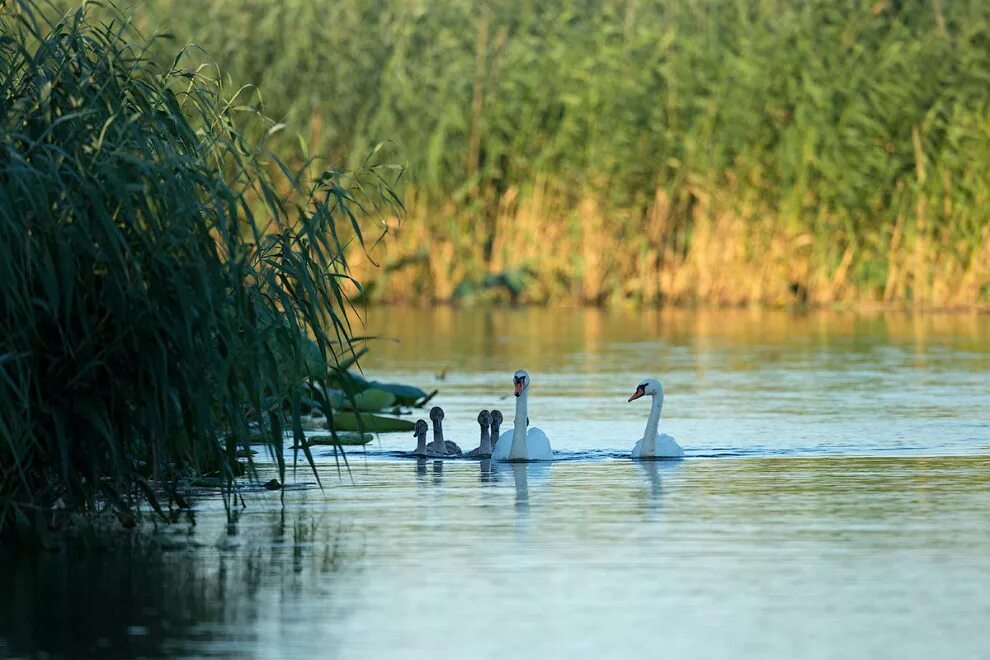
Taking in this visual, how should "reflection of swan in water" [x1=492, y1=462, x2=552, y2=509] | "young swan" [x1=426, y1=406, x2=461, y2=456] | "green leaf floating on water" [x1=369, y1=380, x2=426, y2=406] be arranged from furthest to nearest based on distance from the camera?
"green leaf floating on water" [x1=369, y1=380, x2=426, y2=406], "young swan" [x1=426, y1=406, x2=461, y2=456], "reflection of swan in water" [x1=492, y1=462, x2=552, y2=509]

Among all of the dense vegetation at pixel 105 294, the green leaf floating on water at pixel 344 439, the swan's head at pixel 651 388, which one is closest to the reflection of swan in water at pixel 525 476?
the green leaf floating on water at pixel 344 439

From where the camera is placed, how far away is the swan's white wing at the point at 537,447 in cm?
1177

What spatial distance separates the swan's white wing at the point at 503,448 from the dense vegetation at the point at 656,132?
578 inches

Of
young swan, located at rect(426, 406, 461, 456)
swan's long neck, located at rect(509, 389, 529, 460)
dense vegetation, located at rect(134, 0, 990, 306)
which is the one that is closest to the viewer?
swan's long neck, located at rect(509, 389, 529, 460)

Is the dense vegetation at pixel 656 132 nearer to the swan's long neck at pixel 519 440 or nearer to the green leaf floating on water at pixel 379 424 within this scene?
the green leaf floating on water at pixel 379 424

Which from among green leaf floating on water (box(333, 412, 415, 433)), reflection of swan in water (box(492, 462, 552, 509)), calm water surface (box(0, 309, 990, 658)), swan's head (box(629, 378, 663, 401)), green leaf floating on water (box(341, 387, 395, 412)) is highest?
swan's head (box(629, 378, 663, 401))

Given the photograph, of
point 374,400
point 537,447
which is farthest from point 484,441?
point 374,400

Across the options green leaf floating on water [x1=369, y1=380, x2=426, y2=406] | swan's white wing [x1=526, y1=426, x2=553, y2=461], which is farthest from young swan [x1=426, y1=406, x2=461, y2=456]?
green leaf floating on water [x1=369, y1=380, x2=426, y2=406]

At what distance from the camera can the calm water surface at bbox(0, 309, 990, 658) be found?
670cm

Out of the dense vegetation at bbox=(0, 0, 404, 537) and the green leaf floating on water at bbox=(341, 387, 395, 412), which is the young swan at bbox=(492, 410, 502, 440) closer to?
the green leaf floating on water at bbox=(341, 387, 395, 412)

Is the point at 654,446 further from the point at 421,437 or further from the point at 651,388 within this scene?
the point at 421,437

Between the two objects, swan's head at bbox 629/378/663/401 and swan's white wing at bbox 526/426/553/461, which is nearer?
swan's white wing at bbox 526/426/553/461

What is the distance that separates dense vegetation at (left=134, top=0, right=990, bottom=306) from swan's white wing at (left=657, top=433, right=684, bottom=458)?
1456 centimetres

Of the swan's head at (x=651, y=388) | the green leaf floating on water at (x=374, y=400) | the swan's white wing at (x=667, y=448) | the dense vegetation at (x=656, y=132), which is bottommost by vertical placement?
the swan's white wing at (x=667, y=448)
